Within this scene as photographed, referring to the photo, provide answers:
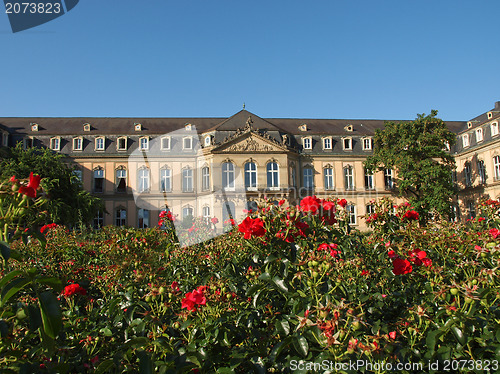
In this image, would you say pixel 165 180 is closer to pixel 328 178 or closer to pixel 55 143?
pixel 55 143

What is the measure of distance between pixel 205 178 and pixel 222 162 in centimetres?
274

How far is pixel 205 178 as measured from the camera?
3256cm

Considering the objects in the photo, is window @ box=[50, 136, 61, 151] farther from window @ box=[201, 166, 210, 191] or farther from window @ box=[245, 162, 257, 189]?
window @ box=[245, 162, 257, 189]

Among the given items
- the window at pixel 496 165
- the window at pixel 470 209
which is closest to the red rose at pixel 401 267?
the window at pixel 496 165

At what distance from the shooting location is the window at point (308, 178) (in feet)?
112

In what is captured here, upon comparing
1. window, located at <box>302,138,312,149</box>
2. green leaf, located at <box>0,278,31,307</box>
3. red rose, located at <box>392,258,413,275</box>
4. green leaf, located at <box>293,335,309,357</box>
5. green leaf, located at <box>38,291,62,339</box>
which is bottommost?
green leaf, located at <box>293,335,309,357</box>

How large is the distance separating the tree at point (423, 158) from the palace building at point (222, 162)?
16.1 ft

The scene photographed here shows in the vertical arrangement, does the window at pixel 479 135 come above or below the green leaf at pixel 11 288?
above

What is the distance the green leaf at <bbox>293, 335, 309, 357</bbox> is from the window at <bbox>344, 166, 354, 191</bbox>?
33823mm

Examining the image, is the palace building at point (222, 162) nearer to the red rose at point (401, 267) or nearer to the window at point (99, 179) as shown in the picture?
the window at point (99, 179)

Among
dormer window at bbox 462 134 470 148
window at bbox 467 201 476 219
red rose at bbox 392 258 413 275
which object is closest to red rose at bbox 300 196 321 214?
red rose at bbox 392 258 413 275

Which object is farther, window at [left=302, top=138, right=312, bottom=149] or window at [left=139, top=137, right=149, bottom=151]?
window at [left=139, top=137, right=149, bottom=151]

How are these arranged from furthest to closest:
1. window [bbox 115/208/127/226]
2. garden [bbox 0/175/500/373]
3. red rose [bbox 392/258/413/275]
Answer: window [bbox 115/208/127/226], red rose [bbox 392/258/413/275], garden [bbox 0/175/500/373]

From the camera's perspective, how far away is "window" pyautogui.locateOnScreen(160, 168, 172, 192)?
3422cm
